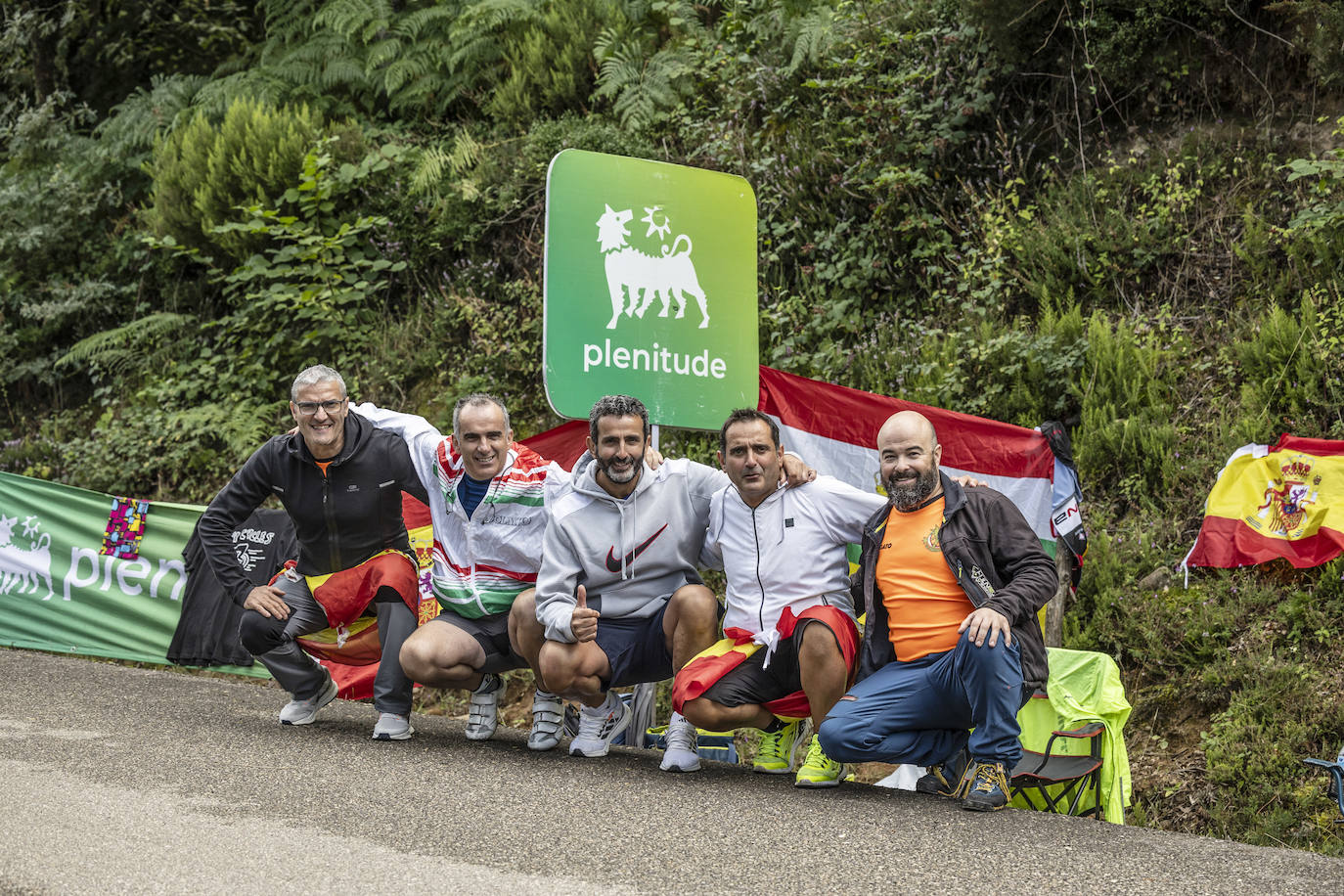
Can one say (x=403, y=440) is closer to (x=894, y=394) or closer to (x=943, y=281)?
(x=894, y=394)

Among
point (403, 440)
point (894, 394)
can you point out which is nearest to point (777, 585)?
point (403, 440)

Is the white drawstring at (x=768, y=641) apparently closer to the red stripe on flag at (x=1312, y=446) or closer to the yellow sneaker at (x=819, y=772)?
the yellow sneaker at (x=819, y=772)

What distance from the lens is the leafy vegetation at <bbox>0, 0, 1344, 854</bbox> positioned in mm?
6383

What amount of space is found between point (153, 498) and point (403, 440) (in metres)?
6.70

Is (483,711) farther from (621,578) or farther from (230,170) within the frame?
(230,170)

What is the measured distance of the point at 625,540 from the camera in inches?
198

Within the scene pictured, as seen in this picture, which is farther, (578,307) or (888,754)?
(578,307)

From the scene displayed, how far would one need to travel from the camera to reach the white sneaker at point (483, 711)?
5637 mm

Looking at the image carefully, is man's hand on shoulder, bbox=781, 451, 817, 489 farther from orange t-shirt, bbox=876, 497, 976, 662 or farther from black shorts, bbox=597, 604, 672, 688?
black shorts, bbox=597, 604, 672, 688

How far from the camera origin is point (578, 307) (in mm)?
5617

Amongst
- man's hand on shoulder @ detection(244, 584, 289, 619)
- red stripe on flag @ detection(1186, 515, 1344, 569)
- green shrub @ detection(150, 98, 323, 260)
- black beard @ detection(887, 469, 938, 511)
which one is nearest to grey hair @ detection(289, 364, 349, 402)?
man's hand on shoulder @ detection(244, 584, 289, 619)

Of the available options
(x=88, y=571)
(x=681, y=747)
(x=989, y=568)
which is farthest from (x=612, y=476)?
(x=88, y=571)

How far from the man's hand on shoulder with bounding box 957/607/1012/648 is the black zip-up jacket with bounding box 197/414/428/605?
9.18 feet

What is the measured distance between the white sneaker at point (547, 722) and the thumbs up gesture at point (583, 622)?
0.60m
